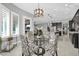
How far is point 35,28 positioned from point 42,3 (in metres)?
0.55

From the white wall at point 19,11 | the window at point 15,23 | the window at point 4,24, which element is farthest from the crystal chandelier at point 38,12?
the window at point 4,24

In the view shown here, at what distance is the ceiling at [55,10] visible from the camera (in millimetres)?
2531

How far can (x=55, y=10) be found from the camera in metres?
2.55

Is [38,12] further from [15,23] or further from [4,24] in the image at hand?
[4,24]

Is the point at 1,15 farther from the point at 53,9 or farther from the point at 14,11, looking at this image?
the point at 53,9

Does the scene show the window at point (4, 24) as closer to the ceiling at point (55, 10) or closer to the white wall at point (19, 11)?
the white wall at point (19, 11)

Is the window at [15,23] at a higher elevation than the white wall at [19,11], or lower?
lower

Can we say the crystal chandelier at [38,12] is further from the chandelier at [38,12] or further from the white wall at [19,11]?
the white wall at [19,11]

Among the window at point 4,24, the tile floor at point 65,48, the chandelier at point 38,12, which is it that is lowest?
the tile floor at point 65,48

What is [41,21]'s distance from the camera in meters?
2.59

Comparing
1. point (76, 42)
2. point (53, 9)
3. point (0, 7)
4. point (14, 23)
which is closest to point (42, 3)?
point (53, 9)

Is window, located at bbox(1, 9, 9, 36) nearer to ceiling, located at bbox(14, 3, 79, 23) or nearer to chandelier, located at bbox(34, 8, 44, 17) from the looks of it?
ceiling, located at bbox(14, 3, 79, 23)

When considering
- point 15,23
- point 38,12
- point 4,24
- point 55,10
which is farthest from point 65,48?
point 4,24

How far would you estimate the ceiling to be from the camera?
2.53 metres
